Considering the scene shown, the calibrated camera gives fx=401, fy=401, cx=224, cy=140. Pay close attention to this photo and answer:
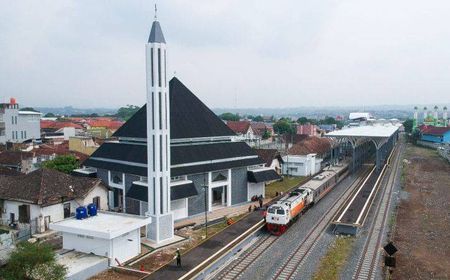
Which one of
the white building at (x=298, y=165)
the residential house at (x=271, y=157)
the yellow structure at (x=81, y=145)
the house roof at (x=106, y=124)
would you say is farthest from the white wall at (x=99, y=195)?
the house roof at (x=106, y=124)

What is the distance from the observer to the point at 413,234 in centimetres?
3131

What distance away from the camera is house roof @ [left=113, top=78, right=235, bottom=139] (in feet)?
130

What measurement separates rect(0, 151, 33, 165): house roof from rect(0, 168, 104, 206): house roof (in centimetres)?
1670

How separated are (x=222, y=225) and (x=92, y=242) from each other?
11614 mm

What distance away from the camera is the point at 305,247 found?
92.9ft

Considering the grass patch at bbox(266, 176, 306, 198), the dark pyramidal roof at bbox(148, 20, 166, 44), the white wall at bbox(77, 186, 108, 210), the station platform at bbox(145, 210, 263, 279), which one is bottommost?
the grass patch at bbox(266, 176, 306, 198)

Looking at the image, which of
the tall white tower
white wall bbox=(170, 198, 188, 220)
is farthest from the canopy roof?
the tall white tower

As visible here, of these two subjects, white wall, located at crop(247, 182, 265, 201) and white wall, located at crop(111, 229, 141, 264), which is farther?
white wall, located at crop(247, 182, 265, 201)

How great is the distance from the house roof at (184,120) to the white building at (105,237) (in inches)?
527

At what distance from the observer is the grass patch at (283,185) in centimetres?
4756

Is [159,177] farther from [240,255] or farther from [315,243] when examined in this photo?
[315,243]

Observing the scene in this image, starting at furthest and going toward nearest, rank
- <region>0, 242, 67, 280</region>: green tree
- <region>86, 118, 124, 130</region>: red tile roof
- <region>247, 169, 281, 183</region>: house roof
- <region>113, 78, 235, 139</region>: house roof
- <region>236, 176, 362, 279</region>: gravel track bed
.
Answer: <region>86, 118, 124, 130</region>: red tile roof, <region>247, 169, 281, 183</region>: house roof, <region>113, 78, 235, 139</region>: house roof, <region>236, 176, 362, 279</region>: gravel track bed, <region>0, 242, 67, 280</region>: green tree

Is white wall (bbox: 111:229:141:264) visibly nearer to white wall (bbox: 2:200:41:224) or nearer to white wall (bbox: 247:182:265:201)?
white wall (bbox: 2:200:41:224)

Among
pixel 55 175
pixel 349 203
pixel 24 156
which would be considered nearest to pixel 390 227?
pixel 349 203
